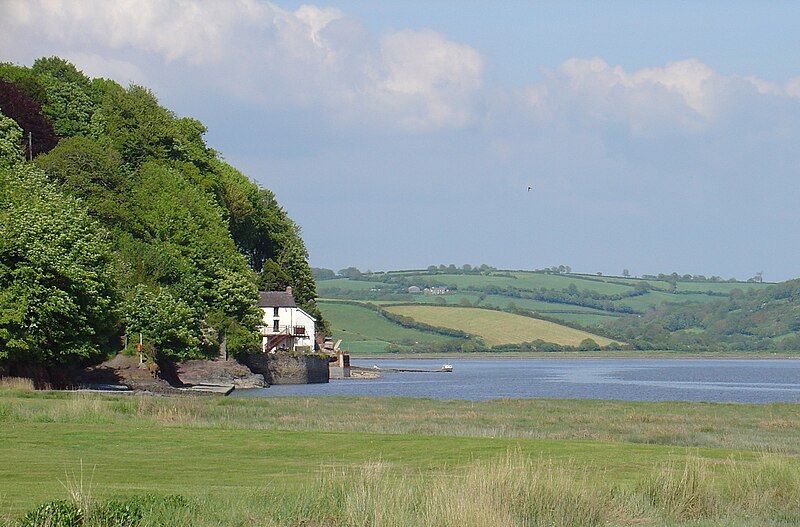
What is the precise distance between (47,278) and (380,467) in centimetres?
3834

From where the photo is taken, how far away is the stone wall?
334 ft

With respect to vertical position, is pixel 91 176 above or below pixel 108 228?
above

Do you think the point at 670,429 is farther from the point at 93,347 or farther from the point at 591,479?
the point at 93,347

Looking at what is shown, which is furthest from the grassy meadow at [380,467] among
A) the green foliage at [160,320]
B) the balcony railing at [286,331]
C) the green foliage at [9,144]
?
the balcony railing at [286,331]

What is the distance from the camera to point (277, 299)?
4530 inches

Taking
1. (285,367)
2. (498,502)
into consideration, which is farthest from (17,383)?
(285,367)

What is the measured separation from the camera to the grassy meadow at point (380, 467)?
59.7 ft

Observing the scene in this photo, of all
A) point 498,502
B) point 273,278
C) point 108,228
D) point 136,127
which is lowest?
point 498,502

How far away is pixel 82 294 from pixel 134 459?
33336mm

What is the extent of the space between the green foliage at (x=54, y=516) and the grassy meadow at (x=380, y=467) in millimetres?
228

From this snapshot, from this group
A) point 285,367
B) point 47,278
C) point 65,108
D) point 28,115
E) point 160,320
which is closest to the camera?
point 47,278

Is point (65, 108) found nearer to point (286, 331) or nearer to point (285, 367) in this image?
point (285, 367)

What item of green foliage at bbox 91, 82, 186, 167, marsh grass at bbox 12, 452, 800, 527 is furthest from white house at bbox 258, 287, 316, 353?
marsh grass at bbox 12, 452, 800, 527

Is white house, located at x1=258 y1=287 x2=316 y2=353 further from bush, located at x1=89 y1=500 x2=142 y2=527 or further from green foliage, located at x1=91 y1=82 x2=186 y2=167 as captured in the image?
bush, located at x1=89 y1=500 x2=142 y2=527
